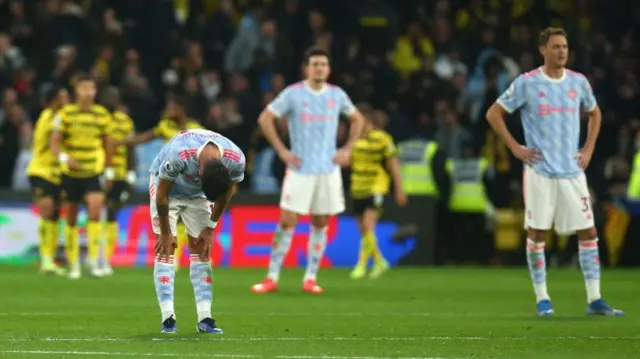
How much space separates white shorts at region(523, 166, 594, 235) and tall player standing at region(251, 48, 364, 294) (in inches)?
134

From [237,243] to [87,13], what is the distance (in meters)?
5.66

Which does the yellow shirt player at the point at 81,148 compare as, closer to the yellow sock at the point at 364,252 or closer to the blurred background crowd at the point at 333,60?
the yellow sock at the point at 364,252

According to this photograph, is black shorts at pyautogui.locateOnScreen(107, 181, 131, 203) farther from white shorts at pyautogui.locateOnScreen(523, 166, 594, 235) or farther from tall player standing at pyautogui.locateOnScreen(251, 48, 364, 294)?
white shorts at pyautogui.locateOnScreen(523, 166, 594, 235)

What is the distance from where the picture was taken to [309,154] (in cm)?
1645

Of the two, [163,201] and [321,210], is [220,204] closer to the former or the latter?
[163,201]

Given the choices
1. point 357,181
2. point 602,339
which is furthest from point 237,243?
point 602,339

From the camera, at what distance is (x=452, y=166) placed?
23.6 metres

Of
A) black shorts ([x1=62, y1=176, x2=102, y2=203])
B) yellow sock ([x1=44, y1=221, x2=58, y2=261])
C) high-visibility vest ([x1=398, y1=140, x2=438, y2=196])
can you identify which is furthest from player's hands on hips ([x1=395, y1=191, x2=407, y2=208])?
yellow sock ([x1=44, y1=221, x2=58, y2=261])

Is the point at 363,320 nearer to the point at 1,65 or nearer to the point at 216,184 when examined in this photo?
the point at 216,184

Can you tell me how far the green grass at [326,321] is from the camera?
10.3 meters

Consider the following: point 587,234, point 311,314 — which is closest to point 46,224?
point 311,314

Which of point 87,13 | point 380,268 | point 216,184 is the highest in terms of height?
point 87,13

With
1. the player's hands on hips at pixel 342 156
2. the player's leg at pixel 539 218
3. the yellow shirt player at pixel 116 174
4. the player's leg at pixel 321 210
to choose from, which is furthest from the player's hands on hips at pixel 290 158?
the yellow shirt player at pixel 116 174

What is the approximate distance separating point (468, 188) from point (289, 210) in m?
7.59
